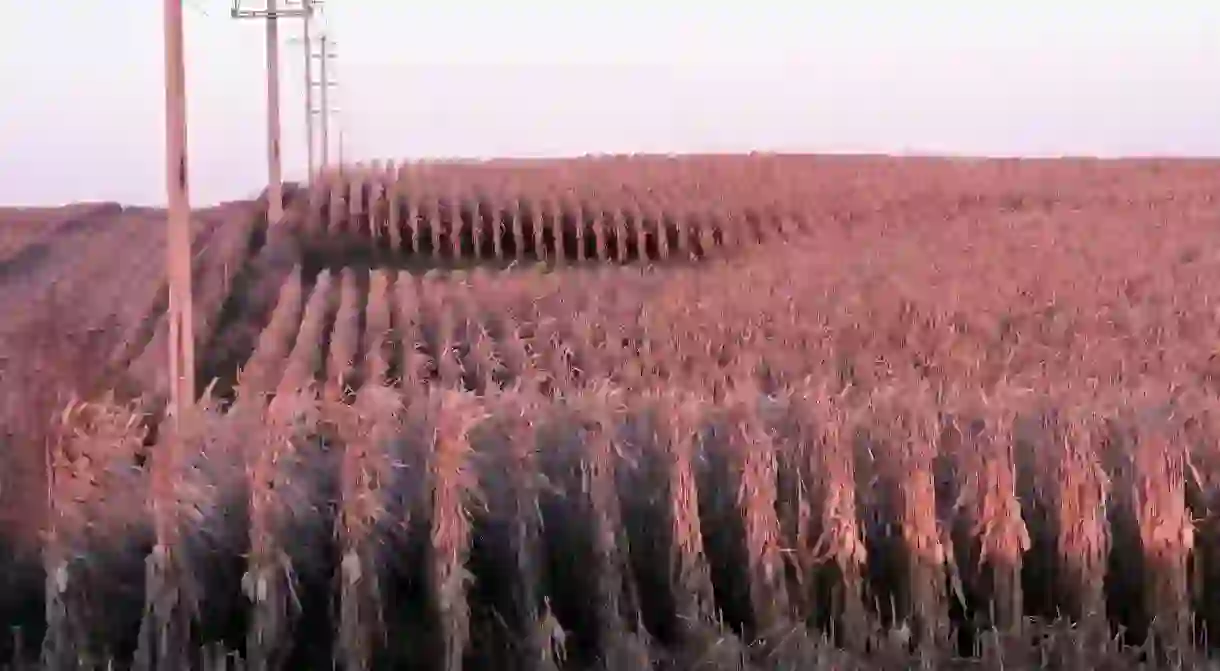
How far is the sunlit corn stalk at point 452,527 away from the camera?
6562 millimetres

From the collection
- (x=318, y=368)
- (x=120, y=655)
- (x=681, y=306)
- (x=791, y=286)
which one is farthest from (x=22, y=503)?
(x=791, y=286)

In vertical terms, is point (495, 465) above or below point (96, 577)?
above

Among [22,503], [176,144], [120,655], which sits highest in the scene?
[176,144]

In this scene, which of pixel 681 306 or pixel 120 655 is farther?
pixel 681 306

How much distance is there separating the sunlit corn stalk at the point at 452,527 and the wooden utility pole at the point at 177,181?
4.18 m

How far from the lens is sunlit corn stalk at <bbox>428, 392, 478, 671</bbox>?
6562 millimetres

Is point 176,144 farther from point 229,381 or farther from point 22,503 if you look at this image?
point 22,503

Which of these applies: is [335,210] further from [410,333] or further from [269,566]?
[269,566]

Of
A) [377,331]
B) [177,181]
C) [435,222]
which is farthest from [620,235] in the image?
[177,181]

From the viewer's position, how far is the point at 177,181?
10.8 metres

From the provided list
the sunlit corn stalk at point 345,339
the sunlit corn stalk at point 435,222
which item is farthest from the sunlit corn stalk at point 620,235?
the sunlit corn stalk at point 345,339

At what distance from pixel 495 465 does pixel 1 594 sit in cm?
240

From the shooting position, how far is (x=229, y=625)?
6715 millimetres

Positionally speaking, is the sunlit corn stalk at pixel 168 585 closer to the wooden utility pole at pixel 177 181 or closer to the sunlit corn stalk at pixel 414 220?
the wooden utility pole at pixel 177 181
